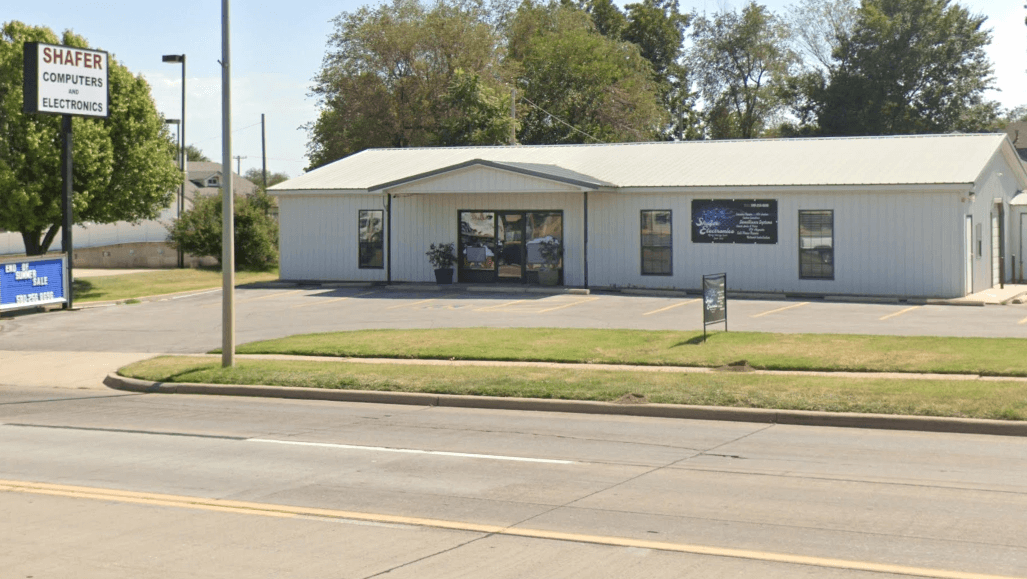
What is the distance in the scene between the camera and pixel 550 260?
34.7 meters

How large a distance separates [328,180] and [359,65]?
91.7ft

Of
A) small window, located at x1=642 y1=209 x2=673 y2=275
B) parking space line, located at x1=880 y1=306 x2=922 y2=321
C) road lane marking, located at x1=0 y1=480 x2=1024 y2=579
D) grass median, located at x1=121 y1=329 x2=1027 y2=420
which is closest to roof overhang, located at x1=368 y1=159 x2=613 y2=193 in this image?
small window, located at x1=642 y1=209 x2=673 y2=275

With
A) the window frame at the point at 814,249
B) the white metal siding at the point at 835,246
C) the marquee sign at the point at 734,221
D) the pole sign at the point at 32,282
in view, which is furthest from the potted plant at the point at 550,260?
the pole sign at the point at 32,282

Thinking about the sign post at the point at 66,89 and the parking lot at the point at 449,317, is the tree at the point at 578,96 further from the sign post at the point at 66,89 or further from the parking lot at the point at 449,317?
the sign post at the point at 66,89

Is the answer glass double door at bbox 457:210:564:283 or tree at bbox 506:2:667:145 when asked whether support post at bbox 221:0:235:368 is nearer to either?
glass double door at bbox 457:210:564:283

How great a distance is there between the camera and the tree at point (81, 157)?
118 feet

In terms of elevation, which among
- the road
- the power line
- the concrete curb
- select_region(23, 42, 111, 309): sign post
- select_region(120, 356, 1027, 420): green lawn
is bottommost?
the road

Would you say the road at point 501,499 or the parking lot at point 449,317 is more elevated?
the parking lot at point 449,317

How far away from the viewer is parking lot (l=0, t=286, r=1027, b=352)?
23.5 metres

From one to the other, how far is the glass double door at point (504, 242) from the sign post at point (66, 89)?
1136 centimetres

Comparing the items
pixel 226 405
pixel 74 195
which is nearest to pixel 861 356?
pixel 226 405

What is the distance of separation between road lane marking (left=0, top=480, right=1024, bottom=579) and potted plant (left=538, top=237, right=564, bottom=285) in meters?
24.8

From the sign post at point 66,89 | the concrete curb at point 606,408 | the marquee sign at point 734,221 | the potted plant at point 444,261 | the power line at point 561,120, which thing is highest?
the power line at point 561,120

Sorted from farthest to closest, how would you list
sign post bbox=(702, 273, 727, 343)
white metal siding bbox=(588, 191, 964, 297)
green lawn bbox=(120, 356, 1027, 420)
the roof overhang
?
the roof overhang
white metal siding bbox=(588, 191, 964, 297)
sign post bbox=(702, 273, 727, 343)
green lawn bbox=(120, 356, 1027, 420)
